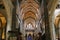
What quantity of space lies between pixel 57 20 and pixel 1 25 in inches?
416

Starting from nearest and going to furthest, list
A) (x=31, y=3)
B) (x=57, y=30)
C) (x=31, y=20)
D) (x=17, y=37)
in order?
(x=17, y=37), (x=57, y=30), (x=31, y=3), (x=31, y=20)

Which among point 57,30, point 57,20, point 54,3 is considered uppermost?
point 54,3

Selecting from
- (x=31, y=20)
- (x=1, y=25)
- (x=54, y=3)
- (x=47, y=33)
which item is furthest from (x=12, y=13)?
(x=31, y=20)

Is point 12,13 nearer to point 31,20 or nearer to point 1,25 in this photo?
point 1,25

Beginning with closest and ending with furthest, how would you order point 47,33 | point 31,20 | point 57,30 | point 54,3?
point 47,33 → point 54,3 → point 57,30 → point 31,20

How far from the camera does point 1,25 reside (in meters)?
30.7

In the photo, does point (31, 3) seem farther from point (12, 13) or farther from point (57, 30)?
point (12, 13)

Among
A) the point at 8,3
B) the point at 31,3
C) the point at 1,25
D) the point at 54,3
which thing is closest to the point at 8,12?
the point at 8,3

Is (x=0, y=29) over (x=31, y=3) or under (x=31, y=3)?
under

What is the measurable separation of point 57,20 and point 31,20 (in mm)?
19376

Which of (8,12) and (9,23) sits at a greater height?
(8,12)

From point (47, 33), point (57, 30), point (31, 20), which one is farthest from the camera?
point (31, 20)

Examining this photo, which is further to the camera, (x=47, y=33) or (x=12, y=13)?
(x=12, y=13)

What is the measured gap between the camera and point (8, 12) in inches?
856
